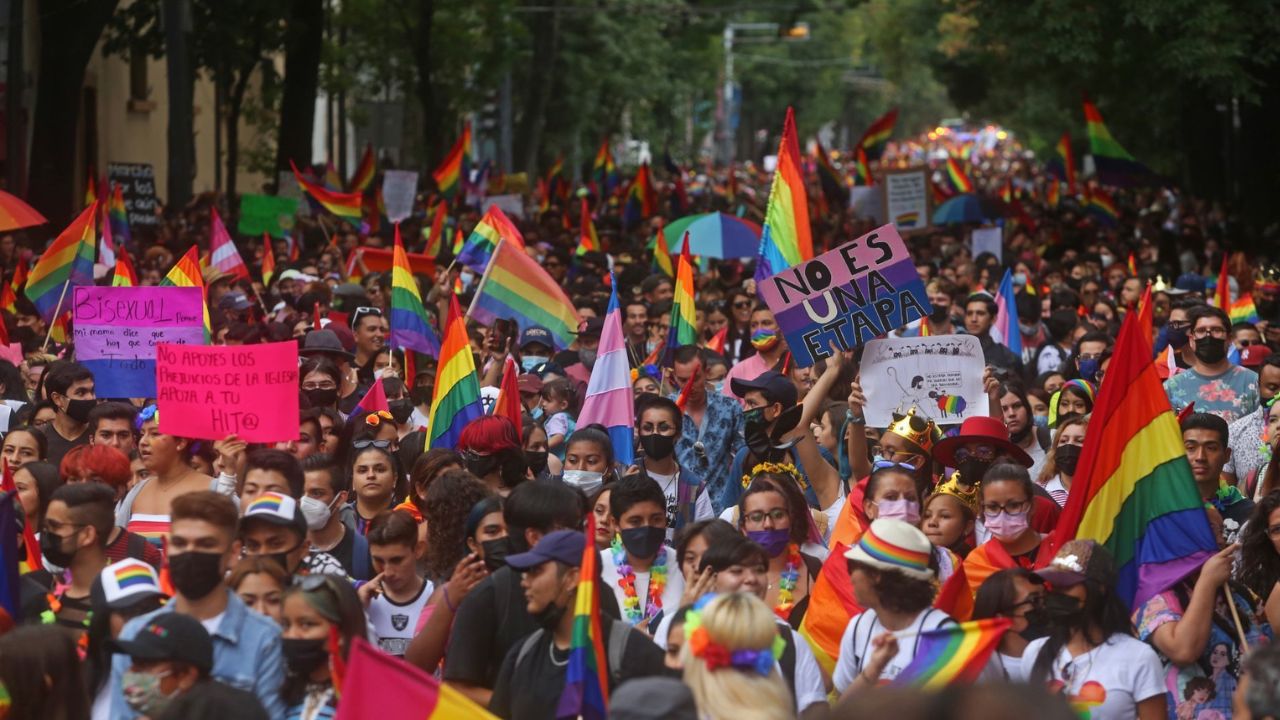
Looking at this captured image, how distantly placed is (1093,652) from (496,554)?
1.82 meters

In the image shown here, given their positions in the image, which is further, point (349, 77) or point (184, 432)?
point (349, 77)

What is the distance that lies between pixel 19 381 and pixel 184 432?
2.37 meters

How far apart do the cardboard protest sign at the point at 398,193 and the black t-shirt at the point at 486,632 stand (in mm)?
18661

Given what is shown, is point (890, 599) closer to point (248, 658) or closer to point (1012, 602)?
point (1012, 602)

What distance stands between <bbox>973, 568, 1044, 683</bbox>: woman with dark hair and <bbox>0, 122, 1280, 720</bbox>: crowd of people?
10 mm

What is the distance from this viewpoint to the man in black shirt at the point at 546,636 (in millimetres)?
5781

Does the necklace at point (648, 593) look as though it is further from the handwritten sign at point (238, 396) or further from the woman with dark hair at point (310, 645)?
the handwritten sign at point (238, 396)

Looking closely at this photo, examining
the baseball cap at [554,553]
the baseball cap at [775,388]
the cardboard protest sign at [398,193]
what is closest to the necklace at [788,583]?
the baseball cap at [554,553]

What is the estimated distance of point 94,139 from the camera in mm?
32875

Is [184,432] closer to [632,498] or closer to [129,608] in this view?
[632,498]

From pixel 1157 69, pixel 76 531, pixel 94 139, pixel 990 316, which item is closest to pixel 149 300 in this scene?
pixel 76 531

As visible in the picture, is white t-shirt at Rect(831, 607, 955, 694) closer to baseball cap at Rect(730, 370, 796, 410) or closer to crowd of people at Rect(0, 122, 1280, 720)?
crowd of people at Rect(0, 122, 1280, 720)

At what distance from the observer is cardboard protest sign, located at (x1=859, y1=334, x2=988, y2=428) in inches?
399

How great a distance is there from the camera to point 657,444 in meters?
8.95
